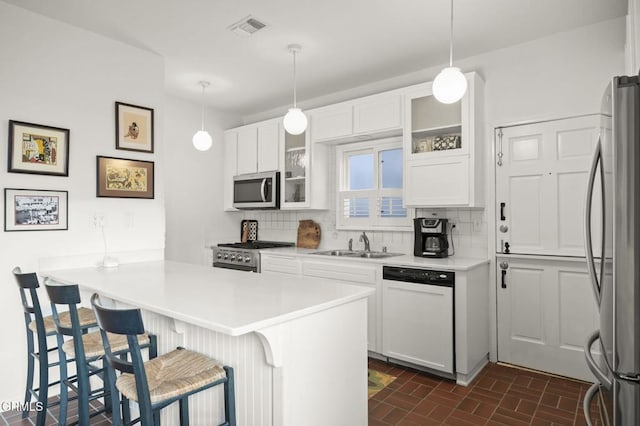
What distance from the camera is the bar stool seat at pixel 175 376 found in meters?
1.46

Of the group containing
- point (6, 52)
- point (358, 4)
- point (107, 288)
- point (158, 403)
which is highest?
point (358, 4)

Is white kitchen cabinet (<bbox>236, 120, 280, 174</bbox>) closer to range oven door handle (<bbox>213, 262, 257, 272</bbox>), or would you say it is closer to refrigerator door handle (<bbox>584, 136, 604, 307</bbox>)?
range oven door handle (<bbox>213, 262, 257, 272</bbox>)

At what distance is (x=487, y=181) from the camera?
11.2 ft

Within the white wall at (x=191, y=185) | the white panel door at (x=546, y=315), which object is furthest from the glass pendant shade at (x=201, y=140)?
the white panel door at (x=546, y=315)

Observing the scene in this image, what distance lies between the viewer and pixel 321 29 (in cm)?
296

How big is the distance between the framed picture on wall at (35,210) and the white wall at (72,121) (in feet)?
0.14

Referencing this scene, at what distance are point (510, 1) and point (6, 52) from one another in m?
3.41

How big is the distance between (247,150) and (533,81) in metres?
3.26

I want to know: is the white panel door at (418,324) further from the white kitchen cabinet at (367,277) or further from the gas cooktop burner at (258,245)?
the gas cooktop burner at (258,245)

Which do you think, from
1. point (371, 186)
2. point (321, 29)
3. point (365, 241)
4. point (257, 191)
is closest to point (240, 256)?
point (257, 191)

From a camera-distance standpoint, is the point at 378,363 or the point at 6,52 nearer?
the point at 6,52

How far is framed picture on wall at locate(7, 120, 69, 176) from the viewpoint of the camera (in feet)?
8.54

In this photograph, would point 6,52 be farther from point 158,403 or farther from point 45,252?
point 158,403

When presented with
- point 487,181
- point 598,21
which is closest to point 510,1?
point 598,21
